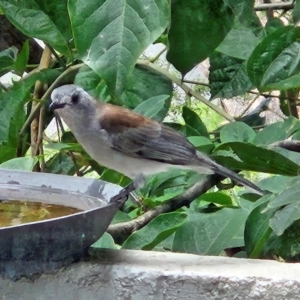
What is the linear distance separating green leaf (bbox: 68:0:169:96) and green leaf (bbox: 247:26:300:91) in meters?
0.56

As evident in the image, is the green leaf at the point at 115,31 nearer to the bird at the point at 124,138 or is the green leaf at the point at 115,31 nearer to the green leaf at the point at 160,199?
the green leaf at the point at 160,199

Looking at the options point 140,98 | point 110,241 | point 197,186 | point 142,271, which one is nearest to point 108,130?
point 140,98

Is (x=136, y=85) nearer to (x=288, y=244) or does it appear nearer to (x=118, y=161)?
(x=118, y=161)

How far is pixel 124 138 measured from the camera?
8.18 feet

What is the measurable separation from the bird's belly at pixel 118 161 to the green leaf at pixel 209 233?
548 millimetres

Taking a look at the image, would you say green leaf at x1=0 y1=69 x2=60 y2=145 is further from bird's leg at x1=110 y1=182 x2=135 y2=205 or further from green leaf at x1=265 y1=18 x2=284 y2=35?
green leaf at x1=265 y1=18 x2=284 y2=35

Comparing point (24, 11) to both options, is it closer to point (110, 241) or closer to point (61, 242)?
point (110, 241)

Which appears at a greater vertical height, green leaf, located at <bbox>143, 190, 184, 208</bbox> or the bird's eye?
the bird's eye

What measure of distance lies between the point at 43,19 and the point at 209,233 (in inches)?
28.0

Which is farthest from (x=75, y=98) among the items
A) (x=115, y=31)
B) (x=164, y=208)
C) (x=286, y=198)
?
(x=286, y=198)

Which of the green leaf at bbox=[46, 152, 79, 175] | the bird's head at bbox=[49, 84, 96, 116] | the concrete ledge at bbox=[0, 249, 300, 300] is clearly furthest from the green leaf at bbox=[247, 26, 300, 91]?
the green leaf at bbox=[46, 152, 79, 175]

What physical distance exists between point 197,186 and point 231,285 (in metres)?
0.76

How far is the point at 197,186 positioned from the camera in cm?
217

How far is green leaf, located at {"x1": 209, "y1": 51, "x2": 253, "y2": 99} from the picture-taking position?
231 centimetres
